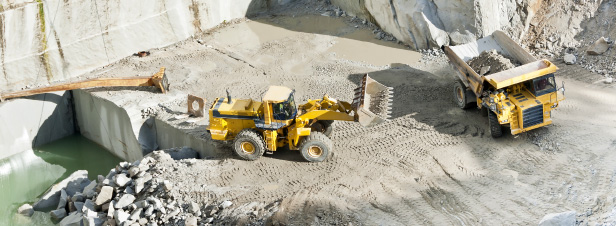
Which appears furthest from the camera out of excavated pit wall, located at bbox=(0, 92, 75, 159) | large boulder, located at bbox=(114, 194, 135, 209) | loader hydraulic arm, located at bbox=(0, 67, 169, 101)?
excavated pit wall, located at bbox=(0, 92, 75, 159)

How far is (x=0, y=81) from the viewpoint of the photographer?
16.4 meters

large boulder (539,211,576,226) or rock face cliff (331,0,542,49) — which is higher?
rock face cliff (331,0,542,49)

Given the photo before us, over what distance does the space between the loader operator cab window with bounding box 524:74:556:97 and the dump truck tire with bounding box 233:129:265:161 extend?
5.33m

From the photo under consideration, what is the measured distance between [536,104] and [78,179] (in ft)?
32.2

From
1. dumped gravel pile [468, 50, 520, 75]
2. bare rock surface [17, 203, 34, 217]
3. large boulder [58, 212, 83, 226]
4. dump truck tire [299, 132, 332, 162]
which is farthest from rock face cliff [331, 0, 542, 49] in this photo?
bare rock surface [17, 203, 34, 217]

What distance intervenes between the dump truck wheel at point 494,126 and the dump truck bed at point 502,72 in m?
0.54

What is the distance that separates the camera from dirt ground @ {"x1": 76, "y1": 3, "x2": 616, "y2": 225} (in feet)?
35.5

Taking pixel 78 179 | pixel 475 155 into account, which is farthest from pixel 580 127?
pixel 78 179

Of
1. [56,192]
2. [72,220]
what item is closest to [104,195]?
[72,220]

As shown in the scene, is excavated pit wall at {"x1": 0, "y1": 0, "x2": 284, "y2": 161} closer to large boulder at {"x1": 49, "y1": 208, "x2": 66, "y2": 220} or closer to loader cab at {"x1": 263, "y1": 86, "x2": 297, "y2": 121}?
large boulder at {"x1": 49, "y1": 208, "x2": 66, "y2": 220}

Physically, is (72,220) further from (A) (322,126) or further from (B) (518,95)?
(B) (518,95)

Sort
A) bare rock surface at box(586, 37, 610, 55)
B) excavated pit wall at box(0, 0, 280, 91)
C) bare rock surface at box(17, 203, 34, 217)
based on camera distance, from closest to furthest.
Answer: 1. bare rock surface at box(17, 203, 34, 217)
2. bare rock surface at box(586, 37, 610, 55)
3. excavated pit wall at box(0, 0, 280, 91)

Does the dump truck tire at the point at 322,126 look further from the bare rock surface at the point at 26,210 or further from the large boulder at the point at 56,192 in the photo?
the bare rock surface at the point at 26,210

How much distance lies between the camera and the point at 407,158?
1252 centimetres
